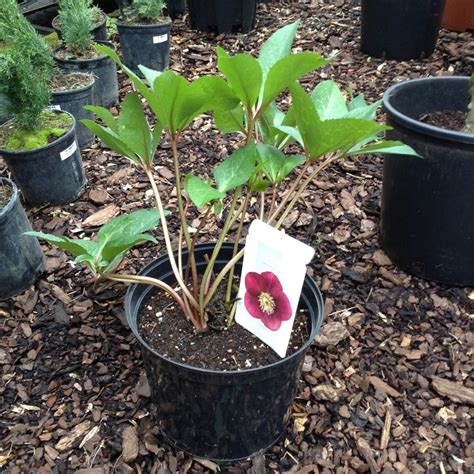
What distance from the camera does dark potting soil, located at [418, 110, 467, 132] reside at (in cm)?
185

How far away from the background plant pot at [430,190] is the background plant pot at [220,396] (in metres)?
0.63

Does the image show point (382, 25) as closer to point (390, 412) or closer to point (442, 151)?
point (442, 151)

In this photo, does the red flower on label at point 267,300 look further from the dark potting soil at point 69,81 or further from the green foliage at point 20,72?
the dark potting soil at point 69,81

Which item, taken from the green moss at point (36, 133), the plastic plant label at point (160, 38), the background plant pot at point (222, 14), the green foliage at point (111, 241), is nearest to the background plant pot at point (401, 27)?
the background plant pot at point (222, 14)

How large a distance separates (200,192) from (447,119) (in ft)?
4.25

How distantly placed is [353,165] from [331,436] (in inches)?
51.1

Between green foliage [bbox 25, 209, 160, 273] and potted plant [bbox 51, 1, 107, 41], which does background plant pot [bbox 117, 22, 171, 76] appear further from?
green foliage [bbox 25, 209, 160, 273]

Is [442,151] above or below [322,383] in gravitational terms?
above

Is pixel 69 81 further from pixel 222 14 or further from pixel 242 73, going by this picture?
pixel 242 73

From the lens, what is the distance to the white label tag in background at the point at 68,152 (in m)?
2.13

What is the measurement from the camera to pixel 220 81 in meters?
0.97

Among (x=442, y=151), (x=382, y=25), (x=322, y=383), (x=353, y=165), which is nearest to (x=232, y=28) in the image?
(x=382, y=25)

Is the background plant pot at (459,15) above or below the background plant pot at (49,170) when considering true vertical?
above

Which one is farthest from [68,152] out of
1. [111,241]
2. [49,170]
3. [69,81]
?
[111,241]
